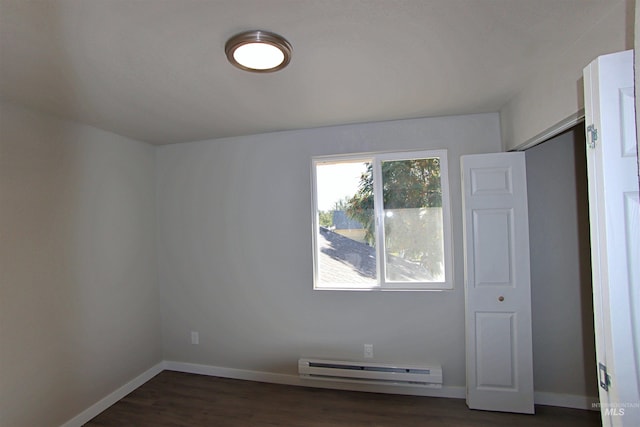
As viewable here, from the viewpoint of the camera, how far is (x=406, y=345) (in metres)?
2.72

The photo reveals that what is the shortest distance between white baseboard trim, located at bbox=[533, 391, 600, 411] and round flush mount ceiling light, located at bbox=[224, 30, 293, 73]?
324 centimetres

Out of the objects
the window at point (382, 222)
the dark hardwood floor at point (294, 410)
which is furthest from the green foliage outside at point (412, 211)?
the dark hardwood floor at point (294, 410)

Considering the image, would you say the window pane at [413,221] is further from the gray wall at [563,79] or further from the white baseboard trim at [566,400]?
the white baseboard trim at [566,400]

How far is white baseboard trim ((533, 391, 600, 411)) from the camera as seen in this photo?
2.40 m

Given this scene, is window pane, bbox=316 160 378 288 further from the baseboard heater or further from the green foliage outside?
the baseboard heater

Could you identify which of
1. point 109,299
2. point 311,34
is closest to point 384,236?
Result: point 311,34

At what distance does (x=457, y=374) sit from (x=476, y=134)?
2164 millimetres

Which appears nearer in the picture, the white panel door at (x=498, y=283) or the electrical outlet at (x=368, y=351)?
the white panel door at (x=498, y=283)

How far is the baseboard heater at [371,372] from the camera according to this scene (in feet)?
8.51

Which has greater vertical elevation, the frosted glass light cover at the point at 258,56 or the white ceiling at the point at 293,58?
the white ceiling at the point at 293,58

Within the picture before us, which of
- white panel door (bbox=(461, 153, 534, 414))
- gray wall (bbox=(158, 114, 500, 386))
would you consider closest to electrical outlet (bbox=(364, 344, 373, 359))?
gray wall (bbox=(158, 114, 500, 386))

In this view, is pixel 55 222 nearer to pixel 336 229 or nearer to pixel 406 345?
pixel 336 229

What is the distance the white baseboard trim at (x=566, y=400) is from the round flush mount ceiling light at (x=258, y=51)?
324 cm

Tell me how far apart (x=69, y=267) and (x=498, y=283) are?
3504 mm
